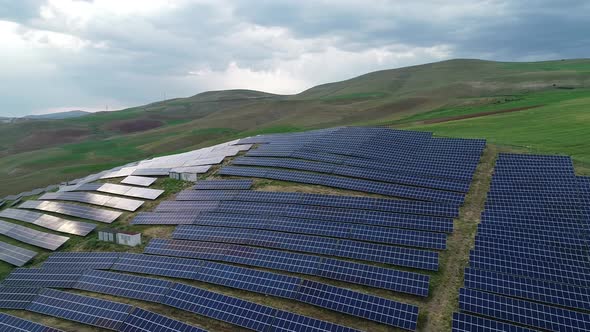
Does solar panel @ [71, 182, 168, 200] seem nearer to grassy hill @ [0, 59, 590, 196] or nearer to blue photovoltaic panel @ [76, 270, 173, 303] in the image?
blue photovoltaic panel @ [76, 270, 173, 303]

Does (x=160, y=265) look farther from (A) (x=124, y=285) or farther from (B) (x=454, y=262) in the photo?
(B) (x=454, y=262)

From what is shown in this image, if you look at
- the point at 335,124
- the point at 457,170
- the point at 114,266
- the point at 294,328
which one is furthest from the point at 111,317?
the point at 335,124

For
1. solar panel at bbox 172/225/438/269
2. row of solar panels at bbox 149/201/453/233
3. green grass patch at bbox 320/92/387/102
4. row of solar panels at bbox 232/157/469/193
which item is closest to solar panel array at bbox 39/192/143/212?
row of solar panels at bbox 149/201/453/233

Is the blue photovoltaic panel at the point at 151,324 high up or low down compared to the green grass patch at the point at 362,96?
down

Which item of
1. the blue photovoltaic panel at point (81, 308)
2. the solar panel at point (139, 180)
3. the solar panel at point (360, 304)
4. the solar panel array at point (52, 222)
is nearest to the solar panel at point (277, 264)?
the solar panel at point (360, 304)

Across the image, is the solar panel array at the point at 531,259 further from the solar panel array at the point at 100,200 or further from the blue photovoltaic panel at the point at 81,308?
the solar panel array at the point at 100,200
